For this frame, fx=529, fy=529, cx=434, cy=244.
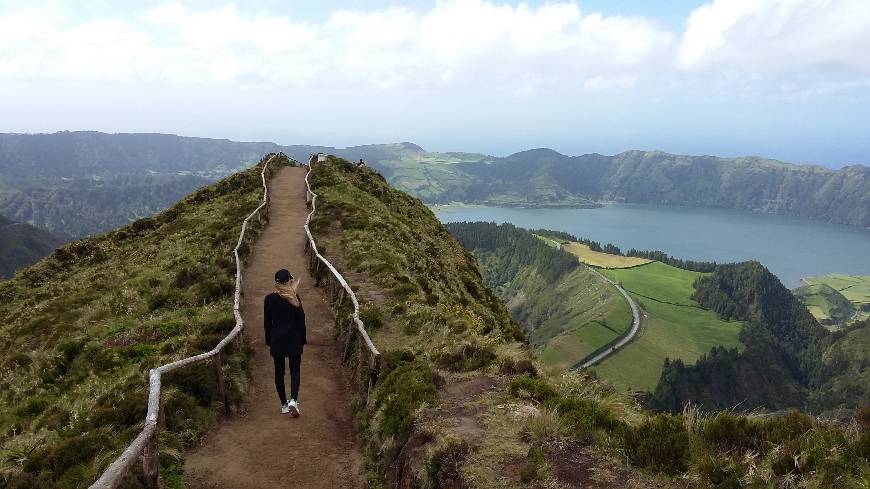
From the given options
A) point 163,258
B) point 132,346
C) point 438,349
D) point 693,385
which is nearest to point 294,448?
point 438,349

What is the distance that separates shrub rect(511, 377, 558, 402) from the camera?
12.0m

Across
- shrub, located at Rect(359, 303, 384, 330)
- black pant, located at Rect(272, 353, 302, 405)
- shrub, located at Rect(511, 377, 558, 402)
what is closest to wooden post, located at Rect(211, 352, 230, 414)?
black pant, located at Rect(272, 353, 302, 405)

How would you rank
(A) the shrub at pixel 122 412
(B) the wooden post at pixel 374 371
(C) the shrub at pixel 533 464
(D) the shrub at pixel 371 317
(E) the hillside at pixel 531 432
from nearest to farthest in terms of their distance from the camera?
(E) the hillside at pixel 531 432
(C) the shrub at pixel 533 464
(A) the shrub at pixel 122 412
(B) the wooden post at pixel 374 371
(D) the shrub at pixel 371 317

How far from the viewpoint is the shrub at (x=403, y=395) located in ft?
39.2

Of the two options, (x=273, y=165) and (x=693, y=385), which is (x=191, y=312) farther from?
(x=693, y=385)

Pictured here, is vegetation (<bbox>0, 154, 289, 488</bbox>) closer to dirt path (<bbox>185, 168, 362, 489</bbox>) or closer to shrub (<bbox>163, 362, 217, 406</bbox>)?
shrub (<bbox>163, 362, 217, 406</bbox>)

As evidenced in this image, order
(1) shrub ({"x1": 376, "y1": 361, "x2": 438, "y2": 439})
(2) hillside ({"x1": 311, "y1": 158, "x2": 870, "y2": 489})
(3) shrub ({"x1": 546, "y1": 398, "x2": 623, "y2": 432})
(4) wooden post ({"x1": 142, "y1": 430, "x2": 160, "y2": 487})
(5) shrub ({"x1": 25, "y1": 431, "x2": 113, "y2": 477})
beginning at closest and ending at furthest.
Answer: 1. (2) hillside ({"x1": 311, "y1": 158, "x2": 870, "y2": 489})
2. (4) wooden post ({"x1": 142, "y1": 430, "x2": 160, "y2": 487})
3. (3) shrub ({"x1": 546, "y1": 398, "x2": 623, "y2": 432})
4. (5) shrub ({"x1": 25, "y1": 431, "x2": 113, "y2": 477})
5. (1) shrub ({"x1": 376, "y1": 361, "x2": 438, "y2": 439})

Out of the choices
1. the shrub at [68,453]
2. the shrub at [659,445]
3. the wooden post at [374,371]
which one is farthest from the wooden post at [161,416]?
the shrub at [659,445]

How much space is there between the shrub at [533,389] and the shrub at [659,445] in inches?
91.7

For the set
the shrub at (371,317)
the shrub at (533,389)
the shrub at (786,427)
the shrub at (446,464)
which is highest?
the shrub at (786,427)

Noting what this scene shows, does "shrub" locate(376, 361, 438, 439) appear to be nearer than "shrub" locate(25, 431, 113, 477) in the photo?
No

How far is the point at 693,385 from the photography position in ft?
578

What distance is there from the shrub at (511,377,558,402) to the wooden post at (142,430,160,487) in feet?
24.6

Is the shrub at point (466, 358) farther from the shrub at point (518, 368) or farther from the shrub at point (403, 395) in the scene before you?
the shrub at point (403, 395)
